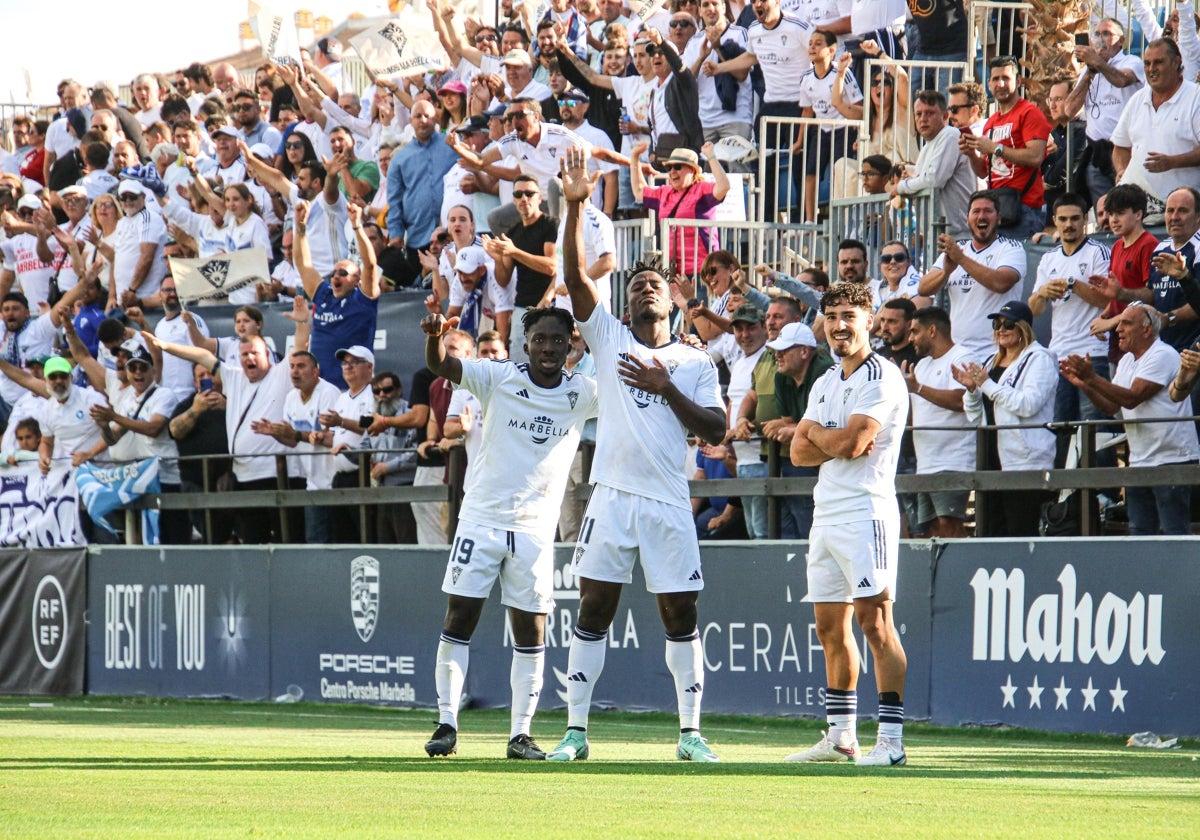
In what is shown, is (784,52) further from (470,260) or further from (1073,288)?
(1073,288)

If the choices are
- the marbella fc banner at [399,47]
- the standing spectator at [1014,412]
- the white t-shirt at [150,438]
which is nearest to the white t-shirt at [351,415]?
the white t-shirt at [150,438]

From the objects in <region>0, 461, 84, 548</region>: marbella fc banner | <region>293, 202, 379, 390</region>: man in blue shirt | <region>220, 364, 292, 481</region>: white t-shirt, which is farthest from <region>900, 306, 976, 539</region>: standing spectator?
<region>0, 461, 84, 548</region>: marbella fc banner

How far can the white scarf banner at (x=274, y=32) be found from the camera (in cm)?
2350

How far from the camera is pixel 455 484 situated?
1480 centimetres

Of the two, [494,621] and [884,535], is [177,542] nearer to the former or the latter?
[494,621]

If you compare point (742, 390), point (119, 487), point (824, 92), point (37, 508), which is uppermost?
point (824, 92)

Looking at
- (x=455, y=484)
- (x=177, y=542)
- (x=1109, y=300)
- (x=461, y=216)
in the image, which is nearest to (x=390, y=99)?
(x=461, y=216)

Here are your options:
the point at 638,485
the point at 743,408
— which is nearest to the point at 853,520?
the point at 638,485

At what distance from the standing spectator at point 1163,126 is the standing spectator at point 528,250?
4.89 m

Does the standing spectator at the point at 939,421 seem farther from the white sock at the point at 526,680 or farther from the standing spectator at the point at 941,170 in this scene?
the white sock at the point at 526,680

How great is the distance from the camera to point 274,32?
23.7 metres

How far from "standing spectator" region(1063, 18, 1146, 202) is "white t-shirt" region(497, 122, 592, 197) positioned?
197 inches

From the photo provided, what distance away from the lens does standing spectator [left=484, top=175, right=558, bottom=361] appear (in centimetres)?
1559

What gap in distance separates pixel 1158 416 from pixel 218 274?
482 inches
